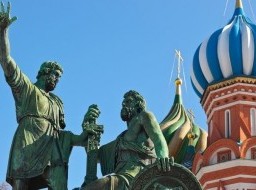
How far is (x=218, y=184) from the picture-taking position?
28438mm

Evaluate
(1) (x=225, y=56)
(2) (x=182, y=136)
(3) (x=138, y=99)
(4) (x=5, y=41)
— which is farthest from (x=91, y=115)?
(2) (x=182, y=136)

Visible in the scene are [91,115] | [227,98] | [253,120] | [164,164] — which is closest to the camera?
[164,164]

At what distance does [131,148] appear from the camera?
700 centimetres

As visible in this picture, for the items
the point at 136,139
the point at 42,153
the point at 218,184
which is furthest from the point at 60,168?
the point at 218,184

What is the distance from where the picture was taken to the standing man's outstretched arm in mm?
6926

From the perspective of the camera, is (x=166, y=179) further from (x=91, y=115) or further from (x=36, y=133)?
(x=36, y=133)

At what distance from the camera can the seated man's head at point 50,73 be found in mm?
7379

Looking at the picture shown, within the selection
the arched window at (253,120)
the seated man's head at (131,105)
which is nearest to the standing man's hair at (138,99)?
the seated man's head at (131,105)

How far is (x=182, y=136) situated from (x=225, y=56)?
16.4 ft

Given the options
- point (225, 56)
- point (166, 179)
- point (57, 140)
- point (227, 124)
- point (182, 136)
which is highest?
point (225, 56)

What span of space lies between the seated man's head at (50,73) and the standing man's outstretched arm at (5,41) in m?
0.43

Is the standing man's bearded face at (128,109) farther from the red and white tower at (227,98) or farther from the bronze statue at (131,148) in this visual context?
the red and white tower at (227,98)

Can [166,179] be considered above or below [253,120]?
below

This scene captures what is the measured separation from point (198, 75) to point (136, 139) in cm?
2489
